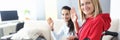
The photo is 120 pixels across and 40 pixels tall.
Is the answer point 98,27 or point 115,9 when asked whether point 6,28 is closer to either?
point 115,9

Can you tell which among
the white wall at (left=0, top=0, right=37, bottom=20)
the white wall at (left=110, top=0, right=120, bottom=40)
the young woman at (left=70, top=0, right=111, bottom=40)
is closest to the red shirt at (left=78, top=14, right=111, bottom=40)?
the young woman at (left=70, top=0, right=111, bottom=40)

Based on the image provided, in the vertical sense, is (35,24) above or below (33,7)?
below

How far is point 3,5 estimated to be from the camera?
3.39 meters

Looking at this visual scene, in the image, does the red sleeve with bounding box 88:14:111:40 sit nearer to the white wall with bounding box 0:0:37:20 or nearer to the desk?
the desk

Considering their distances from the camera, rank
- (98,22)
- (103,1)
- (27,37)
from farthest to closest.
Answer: (103,1) < (27,37) < (98,22)

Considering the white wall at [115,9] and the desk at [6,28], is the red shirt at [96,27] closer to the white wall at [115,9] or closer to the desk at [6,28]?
the white wall at [115,9]

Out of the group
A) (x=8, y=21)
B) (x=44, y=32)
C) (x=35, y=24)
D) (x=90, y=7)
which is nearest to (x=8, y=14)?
(x=8, y=21)

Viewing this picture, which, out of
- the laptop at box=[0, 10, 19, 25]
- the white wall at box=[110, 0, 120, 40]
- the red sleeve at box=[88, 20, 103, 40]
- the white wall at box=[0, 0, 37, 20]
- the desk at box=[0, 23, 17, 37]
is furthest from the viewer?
the white wall at box=[0, 0, 37, 20]

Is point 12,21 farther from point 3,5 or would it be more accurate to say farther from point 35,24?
point 35,24

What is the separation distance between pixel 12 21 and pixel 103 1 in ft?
6.96

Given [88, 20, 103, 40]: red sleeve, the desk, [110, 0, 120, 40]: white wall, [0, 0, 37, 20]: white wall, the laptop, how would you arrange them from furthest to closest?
[0, 0, 37, 20]: white wall, the laptop, the desk, [110, 0, 120, 40]: white wall, [88, 20, 103, 40]: red sleeve

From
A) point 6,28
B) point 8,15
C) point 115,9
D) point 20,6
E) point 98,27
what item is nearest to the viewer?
point 98,27

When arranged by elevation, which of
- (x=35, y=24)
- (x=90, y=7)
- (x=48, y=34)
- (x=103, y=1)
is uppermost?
(x=103, y=1)

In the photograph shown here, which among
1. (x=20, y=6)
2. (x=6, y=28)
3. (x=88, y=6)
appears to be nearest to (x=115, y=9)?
(x=88, y=6)
